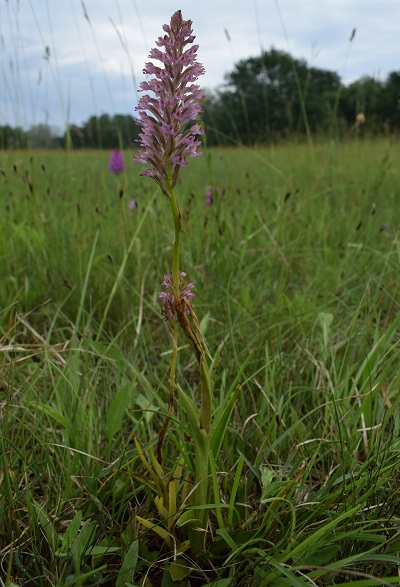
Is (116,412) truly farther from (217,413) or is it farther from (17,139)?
(17,139)

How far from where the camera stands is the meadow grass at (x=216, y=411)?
2.86 ft

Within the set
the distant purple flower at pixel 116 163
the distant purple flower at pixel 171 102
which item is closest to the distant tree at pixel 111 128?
the distant purple flower at pixel 116 163

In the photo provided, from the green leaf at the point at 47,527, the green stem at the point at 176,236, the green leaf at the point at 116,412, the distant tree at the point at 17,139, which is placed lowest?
the green leaf at the point at 47,527

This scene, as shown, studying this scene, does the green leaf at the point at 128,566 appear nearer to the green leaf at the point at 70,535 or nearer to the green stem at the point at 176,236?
the green leaf at the point at 70,535

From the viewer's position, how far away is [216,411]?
1.07 metres

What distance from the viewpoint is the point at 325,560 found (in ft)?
2.75

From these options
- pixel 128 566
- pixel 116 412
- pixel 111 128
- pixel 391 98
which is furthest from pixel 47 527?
pixel 391 98

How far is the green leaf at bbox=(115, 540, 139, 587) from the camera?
0.83 meters

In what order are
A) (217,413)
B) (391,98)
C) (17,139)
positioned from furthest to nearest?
(391,98) → (17,139) → (217,413)

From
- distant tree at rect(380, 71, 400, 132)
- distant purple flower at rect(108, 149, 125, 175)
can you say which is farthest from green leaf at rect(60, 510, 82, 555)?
distant tree at rect(380, 71, 400, 132)

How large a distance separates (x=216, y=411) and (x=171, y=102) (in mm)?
636

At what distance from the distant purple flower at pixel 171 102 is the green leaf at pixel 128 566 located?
23.0 inches

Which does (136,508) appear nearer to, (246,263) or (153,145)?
(153,145)

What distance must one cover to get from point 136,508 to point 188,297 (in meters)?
0.46
